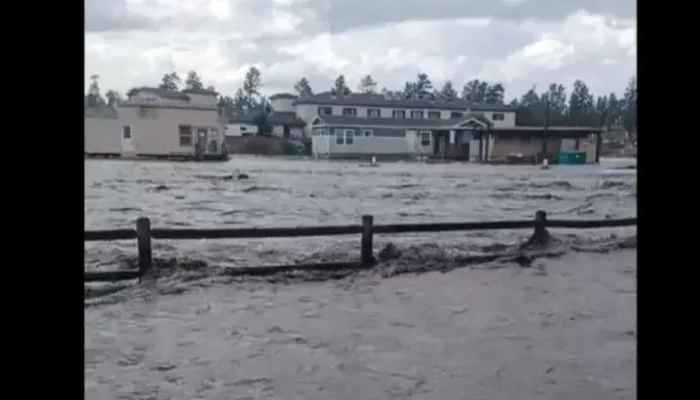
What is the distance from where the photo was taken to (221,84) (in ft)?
7.48

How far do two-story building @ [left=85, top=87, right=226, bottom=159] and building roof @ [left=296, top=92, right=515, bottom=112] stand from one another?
0.98ft

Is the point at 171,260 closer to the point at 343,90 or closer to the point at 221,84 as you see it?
the point at 221,84

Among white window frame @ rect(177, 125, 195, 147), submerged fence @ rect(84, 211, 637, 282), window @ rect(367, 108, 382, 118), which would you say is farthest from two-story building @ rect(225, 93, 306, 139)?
submerged fence @ rect(84, 211, 637, 282)

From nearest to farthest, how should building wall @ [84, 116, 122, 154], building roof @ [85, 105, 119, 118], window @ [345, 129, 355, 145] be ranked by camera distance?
building wall @ [84, 116, 122, 154], building roof @ [85, 105, 119, 118], window @ [345, 129, 355, 145]

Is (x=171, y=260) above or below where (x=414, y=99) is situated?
below

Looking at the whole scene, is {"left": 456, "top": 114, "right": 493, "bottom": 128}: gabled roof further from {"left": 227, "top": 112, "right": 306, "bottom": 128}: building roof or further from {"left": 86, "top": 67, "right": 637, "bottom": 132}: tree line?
{"left": 227, "top": 112, "right": 306, "bottom": 128}: building roof

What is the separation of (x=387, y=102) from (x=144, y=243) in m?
0.90

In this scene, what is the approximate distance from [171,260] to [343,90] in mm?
774

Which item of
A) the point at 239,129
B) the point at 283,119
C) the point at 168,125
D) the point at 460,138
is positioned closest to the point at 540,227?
the point at 460,138

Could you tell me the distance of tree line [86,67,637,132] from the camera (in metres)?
2.31

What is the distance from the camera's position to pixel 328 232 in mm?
2504
